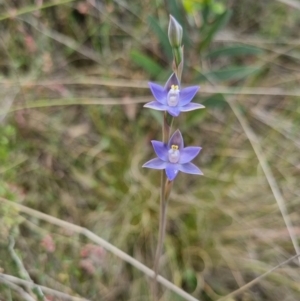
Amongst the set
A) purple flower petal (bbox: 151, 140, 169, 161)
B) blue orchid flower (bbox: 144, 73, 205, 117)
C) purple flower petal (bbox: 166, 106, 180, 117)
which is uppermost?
blue orchid flower (bbox: 144, 73, 205, 117)

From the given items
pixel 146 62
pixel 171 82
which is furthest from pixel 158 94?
pixel 146 62

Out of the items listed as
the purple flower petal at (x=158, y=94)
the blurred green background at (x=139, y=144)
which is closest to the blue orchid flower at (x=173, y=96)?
the purple flower petal at (x=158, y=94)

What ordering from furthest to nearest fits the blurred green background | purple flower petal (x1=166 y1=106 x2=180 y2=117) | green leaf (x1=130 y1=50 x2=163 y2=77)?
green leaf (x1=130 y1=50 x2=163 y2=77)
the blurred green background
purple flower petal (x1=166 y1=106 x2=180 y2=117)

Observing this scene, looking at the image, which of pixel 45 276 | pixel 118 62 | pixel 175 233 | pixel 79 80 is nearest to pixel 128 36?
pixel 118 62

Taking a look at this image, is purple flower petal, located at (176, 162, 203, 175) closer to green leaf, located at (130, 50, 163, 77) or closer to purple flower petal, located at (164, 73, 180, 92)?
purple flower petal, located at (164, 73, 180, 92)

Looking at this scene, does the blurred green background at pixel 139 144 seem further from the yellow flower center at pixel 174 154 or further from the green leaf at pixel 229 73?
the yellow flower center at pixel 174 154

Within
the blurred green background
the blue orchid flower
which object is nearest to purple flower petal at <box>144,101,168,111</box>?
the blue orchid flower

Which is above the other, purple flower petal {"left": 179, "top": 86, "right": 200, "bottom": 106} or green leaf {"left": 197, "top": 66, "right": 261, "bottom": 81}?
green leaf {"left": 197, "top": 66, "right": 261, "bottom": 81}

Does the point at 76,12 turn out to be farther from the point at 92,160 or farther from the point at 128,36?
the point at 92,160
